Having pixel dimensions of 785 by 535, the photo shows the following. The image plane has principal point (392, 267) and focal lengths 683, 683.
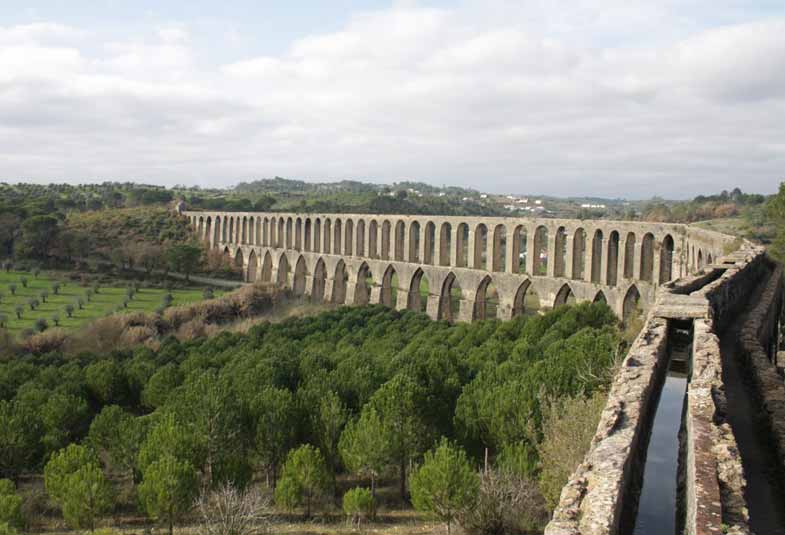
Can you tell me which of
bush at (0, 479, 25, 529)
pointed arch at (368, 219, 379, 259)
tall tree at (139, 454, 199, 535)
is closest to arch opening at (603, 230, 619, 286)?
pointed arch at (368, 219, 379, 259)

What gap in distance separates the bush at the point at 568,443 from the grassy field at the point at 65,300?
29.8m

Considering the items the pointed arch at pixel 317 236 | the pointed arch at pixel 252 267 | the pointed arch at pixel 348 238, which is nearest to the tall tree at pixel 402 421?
the pointed arch at pixel 348 238

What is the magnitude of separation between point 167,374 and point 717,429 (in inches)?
701

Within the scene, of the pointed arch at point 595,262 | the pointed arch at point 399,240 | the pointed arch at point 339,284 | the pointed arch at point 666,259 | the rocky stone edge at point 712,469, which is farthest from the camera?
the pointed arch at point 339,284

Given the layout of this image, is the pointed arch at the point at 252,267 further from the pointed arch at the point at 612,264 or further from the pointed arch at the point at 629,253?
the pointed arch at the point at 629,253

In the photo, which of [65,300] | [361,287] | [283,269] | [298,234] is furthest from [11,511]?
[283,269]

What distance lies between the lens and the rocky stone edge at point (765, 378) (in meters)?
7.11

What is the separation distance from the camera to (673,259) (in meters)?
27.7

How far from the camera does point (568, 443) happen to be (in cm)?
1009

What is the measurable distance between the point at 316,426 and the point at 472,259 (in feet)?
65.1

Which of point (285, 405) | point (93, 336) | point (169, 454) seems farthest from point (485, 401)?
Answer: point (93, 336)

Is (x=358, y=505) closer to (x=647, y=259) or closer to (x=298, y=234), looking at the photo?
(x=647, y=259)

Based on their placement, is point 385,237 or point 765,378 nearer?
point 765,378

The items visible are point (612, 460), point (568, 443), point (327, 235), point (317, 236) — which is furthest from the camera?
point (317, 236)
